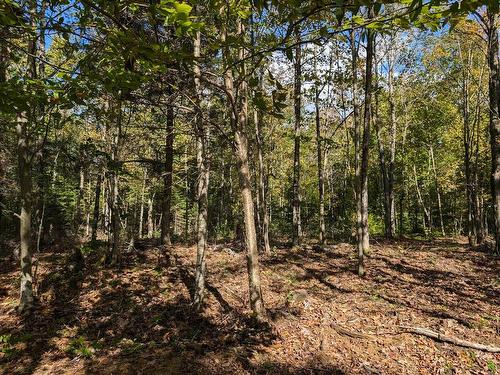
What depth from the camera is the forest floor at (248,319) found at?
6.42 meters

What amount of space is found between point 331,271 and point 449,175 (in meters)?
23.2

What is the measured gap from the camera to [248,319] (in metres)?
8.05

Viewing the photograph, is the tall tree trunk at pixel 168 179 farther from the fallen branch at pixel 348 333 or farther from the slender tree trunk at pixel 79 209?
the fallen branch at pixel 348 333

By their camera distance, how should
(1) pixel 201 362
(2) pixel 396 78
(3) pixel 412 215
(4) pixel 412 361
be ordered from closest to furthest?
(1) pixel 201 362 < (4) pixel 412 361 < (2) pixel 396 78 < (3) pixel 412 215

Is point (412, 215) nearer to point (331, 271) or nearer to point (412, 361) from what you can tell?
point (331, 271)

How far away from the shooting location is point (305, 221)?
36.8 meters

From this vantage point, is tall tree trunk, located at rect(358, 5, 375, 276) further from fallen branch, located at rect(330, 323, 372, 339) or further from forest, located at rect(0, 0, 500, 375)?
fallen branch, located at rect(330, 323, 372, 339)

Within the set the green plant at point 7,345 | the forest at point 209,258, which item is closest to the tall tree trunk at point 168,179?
the forest at point 209,258

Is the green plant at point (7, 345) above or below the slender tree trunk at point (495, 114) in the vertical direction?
below

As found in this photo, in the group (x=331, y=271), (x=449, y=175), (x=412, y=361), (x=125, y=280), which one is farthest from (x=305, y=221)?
(x=412, y=361)

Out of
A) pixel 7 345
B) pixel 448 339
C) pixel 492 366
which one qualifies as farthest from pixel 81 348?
pixel 492 366

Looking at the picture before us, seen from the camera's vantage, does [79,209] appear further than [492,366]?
Yes

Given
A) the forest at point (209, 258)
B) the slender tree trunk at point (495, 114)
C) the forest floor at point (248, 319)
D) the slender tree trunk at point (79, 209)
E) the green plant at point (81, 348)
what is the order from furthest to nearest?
the slender tree trunk at point (79, 209)
the slender tree trunk at point (495, 114)
the green plant at point (81, 348)
the forest floor at point (248, 319)
the forest at point (209, 258)

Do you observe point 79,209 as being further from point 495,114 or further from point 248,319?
point 495,114
